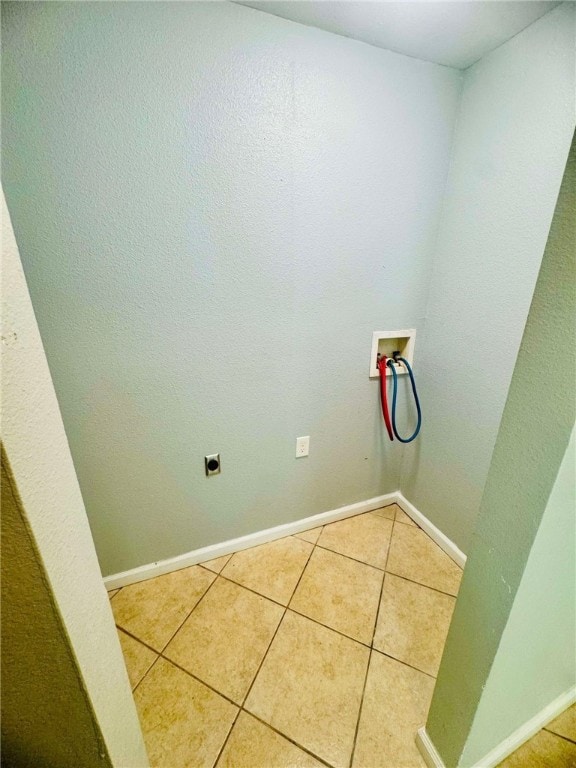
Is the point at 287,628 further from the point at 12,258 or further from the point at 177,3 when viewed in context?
the point at 177,3

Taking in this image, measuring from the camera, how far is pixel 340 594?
4.10 ft

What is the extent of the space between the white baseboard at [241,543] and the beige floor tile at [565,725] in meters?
0.91

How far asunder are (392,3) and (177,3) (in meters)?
0.61

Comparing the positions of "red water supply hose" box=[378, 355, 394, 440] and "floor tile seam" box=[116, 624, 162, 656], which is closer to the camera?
"floor tile seam" box=[116, 624, 162, 656]

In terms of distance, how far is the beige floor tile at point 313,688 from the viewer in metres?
0.86

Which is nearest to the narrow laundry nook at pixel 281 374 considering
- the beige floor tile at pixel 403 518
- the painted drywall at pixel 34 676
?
the painted drywall at pixel 34 676

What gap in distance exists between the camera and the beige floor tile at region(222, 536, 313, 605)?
127 centimetres

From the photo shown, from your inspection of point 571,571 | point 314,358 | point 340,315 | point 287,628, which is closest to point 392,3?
point 340,315

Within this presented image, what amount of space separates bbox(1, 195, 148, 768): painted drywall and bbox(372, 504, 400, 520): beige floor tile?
141 centimetres

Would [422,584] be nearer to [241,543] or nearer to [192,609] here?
[241,543]

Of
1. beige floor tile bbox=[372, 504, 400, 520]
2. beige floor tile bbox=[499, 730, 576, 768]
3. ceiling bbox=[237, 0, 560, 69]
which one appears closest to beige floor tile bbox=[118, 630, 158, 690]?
beige floor tile bbox=[499, 730, 576, 768]

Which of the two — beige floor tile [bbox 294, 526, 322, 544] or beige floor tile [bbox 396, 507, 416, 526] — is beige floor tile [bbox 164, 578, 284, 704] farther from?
beige floor tile [bbox 396, 507, 416, 526]

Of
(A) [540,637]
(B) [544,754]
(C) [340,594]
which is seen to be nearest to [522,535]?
Answer: (A) [540,637]

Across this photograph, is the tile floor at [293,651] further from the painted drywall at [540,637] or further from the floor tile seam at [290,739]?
the painted drywall at [540,637]
